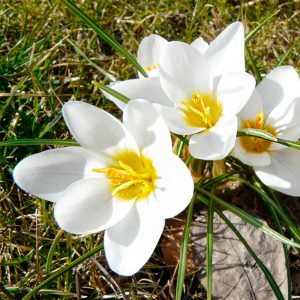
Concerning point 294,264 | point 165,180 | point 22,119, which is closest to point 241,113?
point 165,180

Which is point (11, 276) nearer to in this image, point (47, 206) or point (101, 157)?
point (47, 206)

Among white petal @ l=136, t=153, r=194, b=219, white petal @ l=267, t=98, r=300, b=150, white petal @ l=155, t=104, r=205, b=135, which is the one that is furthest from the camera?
white petal @ l=267, t=98, r=300, b=150

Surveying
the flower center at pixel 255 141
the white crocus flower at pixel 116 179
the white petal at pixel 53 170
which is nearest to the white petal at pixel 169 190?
the white crocus flower at pixel 116 179

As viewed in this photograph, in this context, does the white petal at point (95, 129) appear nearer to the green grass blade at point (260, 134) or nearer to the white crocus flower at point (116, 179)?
the white crocus flower at point (116, 179)

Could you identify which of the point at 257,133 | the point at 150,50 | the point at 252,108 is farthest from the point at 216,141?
the point at 150,50

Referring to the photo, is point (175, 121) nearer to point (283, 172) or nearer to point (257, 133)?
point (257, 133)

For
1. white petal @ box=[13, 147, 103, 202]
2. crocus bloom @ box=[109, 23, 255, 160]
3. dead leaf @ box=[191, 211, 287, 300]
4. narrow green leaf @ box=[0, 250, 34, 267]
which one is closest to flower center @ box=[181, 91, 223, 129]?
crocus bloom @ box=[109, 23, 255, 160]

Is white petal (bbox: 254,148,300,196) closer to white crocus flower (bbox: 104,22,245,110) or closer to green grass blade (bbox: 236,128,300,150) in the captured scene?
green grass blade (bbox: 236,128,300,150)

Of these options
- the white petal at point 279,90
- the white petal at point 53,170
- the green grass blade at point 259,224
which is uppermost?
the white petal at point 279,90
